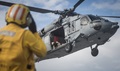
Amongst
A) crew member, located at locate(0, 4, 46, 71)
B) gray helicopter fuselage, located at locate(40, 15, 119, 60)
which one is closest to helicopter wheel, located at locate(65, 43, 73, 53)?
gray helicopter fuselage, located at locate(40, 15, 119, 60)

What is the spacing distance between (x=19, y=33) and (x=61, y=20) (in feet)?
54.3

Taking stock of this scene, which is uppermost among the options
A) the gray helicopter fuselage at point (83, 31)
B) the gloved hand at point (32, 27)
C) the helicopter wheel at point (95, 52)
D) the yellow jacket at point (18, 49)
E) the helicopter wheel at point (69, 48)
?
the gloved hand at point (32, 27)

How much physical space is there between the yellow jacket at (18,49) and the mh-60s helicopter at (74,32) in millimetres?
13678

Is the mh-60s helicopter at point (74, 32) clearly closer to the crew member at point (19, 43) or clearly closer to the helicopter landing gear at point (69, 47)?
the helicopter landing gear at point (69, 47)

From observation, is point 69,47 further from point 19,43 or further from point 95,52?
point 19,43

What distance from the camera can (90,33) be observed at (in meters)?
17.7

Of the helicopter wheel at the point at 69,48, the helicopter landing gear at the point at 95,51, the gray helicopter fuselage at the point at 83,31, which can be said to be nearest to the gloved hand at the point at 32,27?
the gray helicopter fuselage at the point at 83,31

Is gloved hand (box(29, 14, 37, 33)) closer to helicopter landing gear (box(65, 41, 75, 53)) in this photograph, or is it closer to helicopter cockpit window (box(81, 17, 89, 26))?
helicopter landing gear (box(65, 41, 75, 53))

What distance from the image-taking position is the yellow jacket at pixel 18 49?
3.31 metres

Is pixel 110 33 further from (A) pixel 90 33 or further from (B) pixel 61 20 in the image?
(B) pixel 61 20

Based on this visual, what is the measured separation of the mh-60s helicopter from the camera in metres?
17.7

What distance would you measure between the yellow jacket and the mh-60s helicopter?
13678mm

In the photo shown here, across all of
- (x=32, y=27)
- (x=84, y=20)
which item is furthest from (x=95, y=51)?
(x=32, y=27)

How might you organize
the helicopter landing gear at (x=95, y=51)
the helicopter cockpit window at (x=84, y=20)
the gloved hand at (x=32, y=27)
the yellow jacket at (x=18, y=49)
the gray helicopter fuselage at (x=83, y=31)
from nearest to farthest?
the yellow jacket at (x=18, y=49), the gloved hand at (x=32, y=27), the gray helicopter fuselage at (x=83, y=31), the helicopter cockpit window at (x=84, y=20), the helicopter landing gear at (x=95, y=51)
